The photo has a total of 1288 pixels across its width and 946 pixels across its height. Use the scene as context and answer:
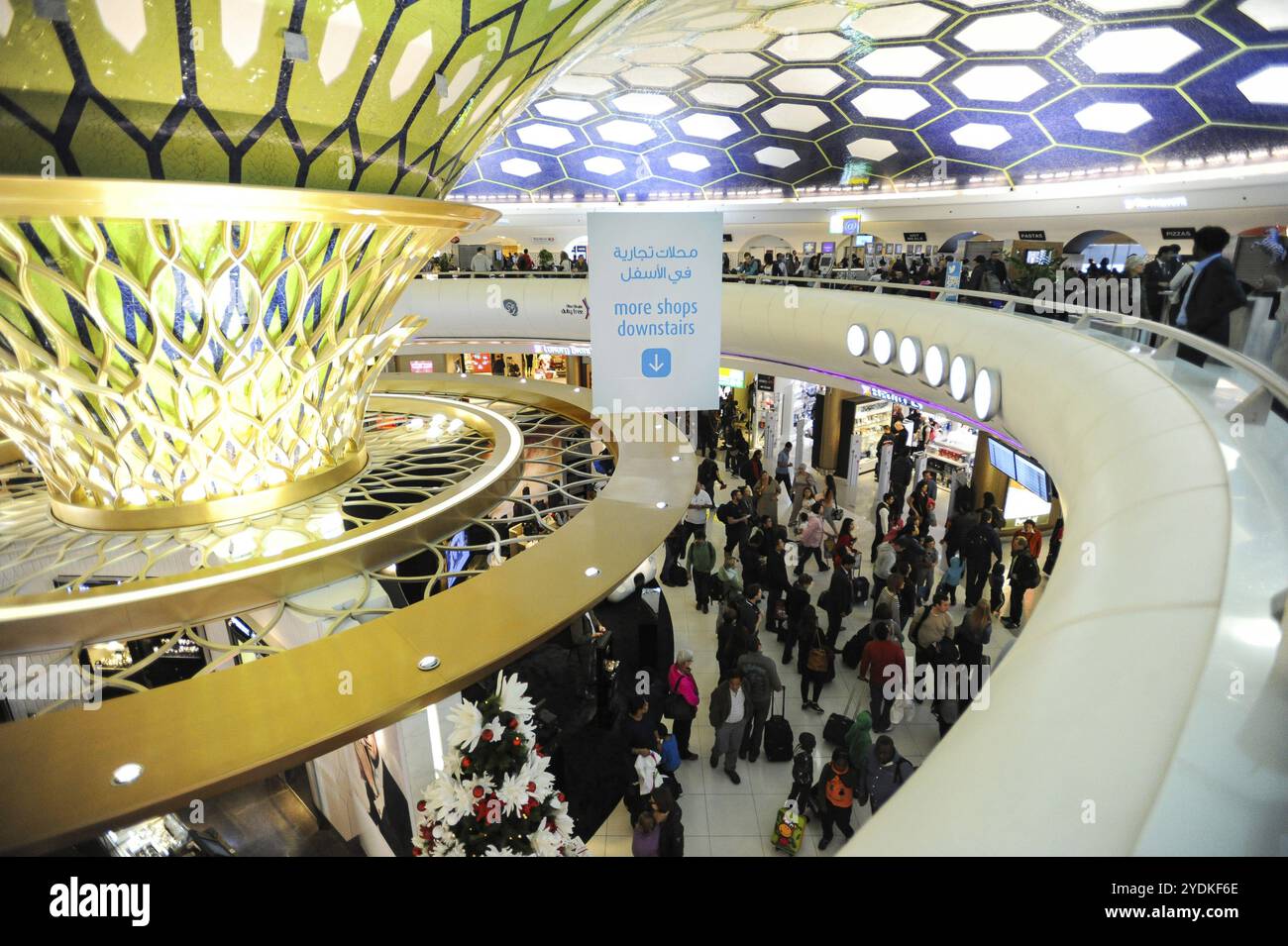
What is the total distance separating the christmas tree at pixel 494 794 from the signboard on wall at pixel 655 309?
2.40m

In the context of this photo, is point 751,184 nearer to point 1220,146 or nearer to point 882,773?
point 1220,146

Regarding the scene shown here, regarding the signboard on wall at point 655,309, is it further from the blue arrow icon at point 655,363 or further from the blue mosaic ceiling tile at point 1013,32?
the blue mosaic ceiling tile at point 1013,32

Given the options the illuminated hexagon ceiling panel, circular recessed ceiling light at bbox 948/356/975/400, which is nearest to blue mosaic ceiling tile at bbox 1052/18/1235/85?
circular recessed ceiling light at bbox 948/356/975/400

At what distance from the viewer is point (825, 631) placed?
27.4 feet

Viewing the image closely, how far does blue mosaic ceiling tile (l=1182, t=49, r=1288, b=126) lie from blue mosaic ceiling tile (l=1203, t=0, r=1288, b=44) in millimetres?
472

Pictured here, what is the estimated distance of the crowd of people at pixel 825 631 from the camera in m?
5.48

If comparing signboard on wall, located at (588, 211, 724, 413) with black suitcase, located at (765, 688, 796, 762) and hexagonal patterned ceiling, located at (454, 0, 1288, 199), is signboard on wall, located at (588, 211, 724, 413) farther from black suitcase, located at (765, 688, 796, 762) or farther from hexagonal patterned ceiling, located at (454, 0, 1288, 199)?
hexagonal patterned ceiling, located at (454, 0, 1288, 199)

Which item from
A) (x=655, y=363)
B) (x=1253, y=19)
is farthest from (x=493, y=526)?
(x=1253, y=19)

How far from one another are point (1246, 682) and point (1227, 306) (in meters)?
4.35

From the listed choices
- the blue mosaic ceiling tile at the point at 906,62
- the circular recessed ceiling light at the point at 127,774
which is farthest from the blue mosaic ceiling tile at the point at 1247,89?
the circular recessed ceiling light at the point at 127,774

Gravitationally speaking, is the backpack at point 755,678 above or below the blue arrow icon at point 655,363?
below

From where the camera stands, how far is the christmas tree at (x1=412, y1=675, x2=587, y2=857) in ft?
12.0

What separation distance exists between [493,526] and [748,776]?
330 cm
